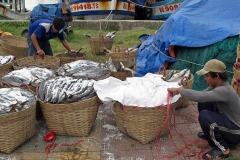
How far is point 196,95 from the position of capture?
3.31 meters

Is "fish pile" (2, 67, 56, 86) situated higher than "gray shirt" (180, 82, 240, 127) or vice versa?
"gray shirt" (180, 82, 240, 127)

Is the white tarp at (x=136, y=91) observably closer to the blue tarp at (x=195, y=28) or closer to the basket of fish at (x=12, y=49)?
the blue tarp at (x=195, y=28)

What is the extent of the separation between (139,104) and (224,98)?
3.12 ft

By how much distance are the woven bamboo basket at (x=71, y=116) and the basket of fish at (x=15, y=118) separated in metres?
0.22

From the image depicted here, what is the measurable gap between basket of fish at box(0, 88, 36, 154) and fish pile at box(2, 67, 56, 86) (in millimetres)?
505

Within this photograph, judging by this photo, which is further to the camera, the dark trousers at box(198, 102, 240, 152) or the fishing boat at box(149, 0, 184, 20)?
the fishing boat at box(149, 0, 184, 20)

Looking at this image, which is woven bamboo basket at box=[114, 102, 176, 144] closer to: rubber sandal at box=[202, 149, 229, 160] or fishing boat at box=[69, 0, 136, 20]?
rubber sandal at box=[202, 149, 229, 160]

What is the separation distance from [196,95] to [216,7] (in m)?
3.44

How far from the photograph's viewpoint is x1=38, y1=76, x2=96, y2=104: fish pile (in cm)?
368

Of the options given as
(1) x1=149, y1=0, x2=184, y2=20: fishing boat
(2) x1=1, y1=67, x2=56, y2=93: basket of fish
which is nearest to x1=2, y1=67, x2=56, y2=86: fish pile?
(2) x1=1, y1=67, x2=56, y2=93: basket of fish

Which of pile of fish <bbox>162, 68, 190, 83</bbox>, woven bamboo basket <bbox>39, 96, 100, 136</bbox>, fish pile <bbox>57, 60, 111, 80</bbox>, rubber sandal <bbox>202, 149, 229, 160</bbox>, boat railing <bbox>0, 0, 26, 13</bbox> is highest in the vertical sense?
boat railing <bbox>0, 0, 26, 13</bbox>

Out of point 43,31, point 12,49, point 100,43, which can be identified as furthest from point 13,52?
point 100,43

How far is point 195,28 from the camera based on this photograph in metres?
5.85

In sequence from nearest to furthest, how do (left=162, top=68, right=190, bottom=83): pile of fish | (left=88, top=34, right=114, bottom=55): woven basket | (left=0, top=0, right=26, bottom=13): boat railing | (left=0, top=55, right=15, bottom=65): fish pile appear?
(left=162, top=68, right=190, bottom=83): pile of fish < (left=0, top=55, right=15, bottom=65): fish pile < (left=88, top=34, right=114, bottom=55): woven basket < (left=0, top=0, right=26, bottom=13): boat railing
